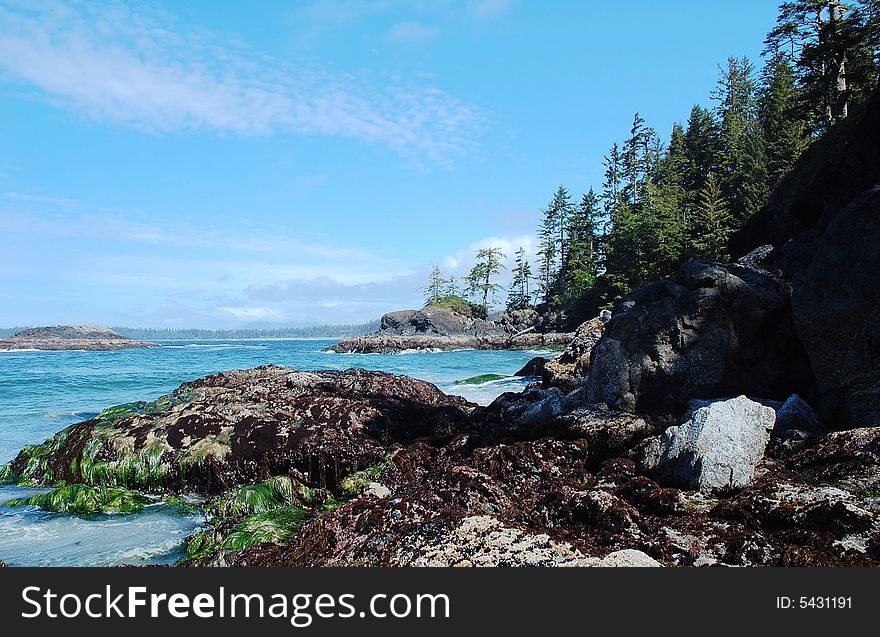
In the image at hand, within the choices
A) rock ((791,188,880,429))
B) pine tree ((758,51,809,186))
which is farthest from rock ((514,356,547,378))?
pine tree ((758,51,809,186))

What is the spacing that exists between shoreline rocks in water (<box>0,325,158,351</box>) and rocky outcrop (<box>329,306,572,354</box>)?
5126 cm

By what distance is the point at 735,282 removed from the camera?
9375 mm

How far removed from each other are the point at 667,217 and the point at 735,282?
141 ft

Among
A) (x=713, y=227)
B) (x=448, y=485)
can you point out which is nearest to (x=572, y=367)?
(x=448, y=485)

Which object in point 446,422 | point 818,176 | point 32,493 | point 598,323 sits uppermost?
point 818,176

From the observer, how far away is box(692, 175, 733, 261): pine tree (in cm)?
4022

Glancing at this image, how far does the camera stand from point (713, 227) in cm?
4175

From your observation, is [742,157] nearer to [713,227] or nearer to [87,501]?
[713,227]

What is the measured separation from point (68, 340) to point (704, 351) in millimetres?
121434

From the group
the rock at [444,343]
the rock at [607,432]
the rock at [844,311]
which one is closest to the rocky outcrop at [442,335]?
the rock at [444,343]

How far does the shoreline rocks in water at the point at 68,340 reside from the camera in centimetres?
9531

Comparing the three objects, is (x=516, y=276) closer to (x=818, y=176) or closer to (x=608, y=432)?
(x=818, y=176)

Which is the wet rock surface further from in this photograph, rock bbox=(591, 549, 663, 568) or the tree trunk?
the tree trunk

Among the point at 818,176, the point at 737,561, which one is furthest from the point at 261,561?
the point at 818,176
